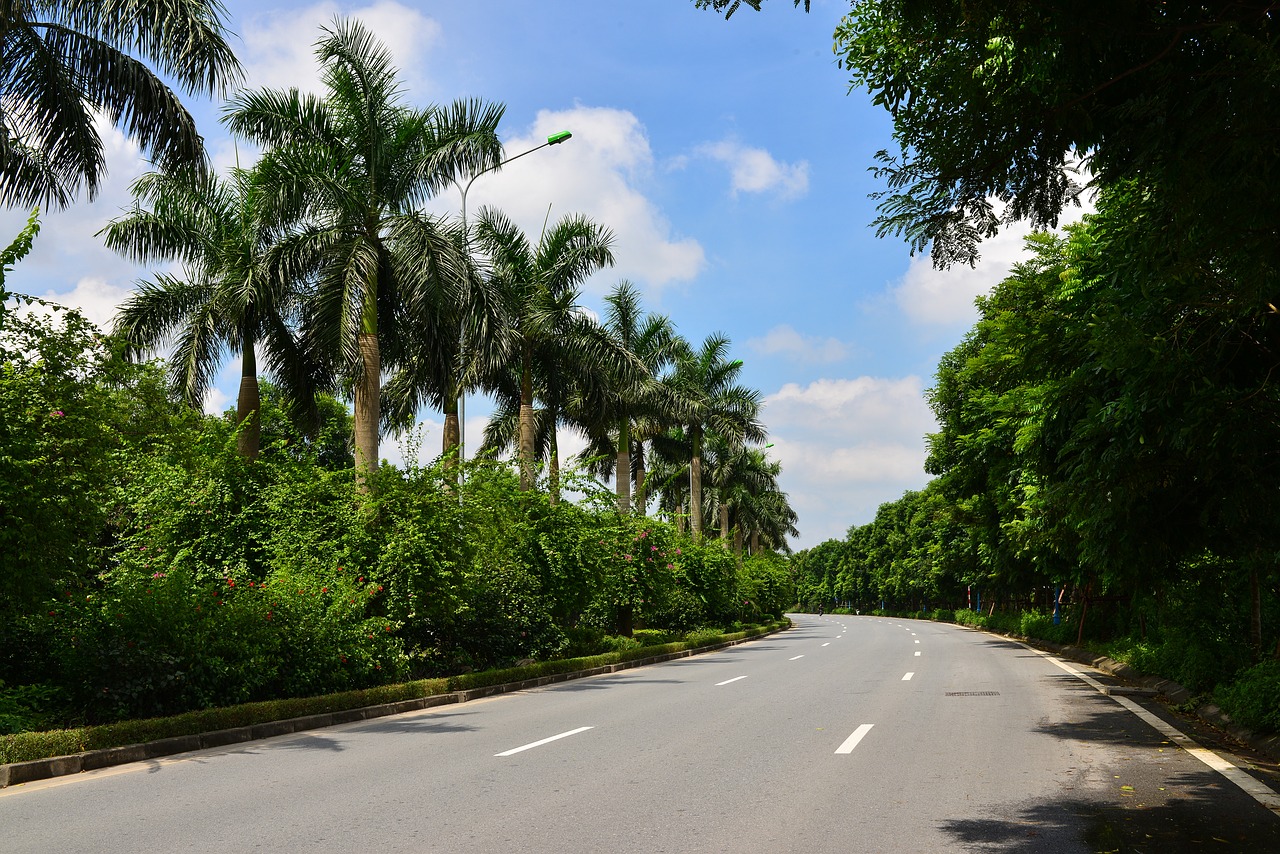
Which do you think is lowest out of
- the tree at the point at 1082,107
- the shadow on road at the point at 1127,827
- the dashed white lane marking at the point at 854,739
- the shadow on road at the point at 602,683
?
the shadow on road at the point at 1127,827

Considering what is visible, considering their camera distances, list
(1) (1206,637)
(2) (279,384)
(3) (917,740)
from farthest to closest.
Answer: (2) (279,384) < (1) (1206,637) < (3) (917,740)

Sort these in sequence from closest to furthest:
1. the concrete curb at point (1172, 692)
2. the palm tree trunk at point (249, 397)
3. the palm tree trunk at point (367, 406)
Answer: the concrete curb at point (1172, 692) → the palm tree trunk at point (367, 406) → the palm tree trunk at point (249, 397)

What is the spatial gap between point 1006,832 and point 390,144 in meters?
18.1

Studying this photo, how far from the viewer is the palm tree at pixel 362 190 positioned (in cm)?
1922

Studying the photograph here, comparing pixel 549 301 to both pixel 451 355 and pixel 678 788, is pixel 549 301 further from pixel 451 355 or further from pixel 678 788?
pixel 678 788

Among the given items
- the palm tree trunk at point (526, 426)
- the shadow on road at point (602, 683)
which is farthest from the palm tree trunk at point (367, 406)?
the palm tree trunk at point (526, 426)

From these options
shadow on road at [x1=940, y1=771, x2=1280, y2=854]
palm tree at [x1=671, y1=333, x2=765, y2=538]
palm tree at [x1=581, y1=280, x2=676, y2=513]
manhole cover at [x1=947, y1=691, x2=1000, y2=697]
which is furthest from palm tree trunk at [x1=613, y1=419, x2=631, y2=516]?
shadow on road at [x1=940, y1=771, x2=1280, y2=854]

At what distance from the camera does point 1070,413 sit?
10.2 m

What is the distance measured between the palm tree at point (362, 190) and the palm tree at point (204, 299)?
118 inches

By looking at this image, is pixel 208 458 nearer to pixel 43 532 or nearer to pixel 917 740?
pixel 43 532

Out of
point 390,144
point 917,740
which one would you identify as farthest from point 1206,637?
point 390,144

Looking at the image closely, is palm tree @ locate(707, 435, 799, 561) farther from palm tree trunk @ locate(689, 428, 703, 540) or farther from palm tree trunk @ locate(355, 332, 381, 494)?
palm tree trunk @ locate(355, 332, 381, 494)

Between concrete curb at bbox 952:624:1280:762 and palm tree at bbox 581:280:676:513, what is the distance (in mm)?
13438

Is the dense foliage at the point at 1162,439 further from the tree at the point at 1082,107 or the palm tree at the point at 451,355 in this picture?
the palm tree at the point at 451,355
